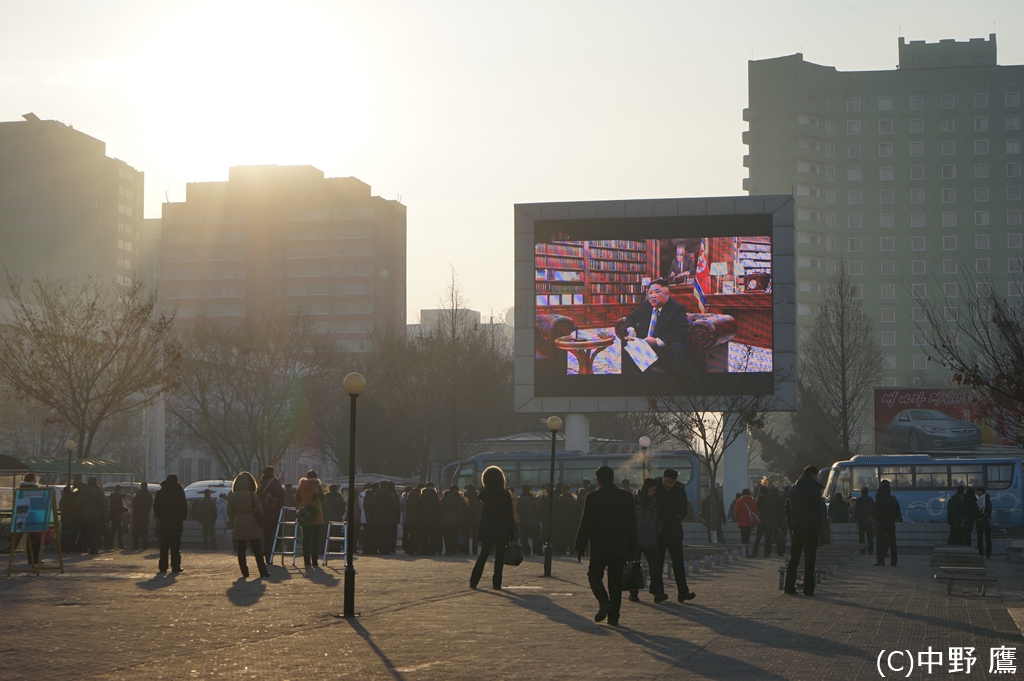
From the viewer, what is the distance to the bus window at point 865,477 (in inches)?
1772

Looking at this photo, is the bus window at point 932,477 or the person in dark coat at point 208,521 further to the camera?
the bus window at point 932,477

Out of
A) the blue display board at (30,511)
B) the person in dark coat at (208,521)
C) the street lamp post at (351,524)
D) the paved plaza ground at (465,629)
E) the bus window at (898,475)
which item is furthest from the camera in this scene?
the bus window at (898,475)

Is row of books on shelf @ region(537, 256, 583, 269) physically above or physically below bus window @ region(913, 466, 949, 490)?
above

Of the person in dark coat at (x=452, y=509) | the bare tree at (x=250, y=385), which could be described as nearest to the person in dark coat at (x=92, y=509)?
the person in dark coat at (x=452, y=509)

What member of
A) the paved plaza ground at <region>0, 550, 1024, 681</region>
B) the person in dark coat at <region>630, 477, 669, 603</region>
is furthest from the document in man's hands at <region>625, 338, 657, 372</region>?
the person in dark coat at <region>630, 477, 669, 603</region>

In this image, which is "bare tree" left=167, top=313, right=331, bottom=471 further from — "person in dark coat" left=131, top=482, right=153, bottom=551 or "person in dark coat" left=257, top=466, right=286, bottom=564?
"person in dark coat" left=257, top=466, right=286, bottom=564

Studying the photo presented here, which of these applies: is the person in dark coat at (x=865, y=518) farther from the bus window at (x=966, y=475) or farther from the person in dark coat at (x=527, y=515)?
the bus window at (x=966, y=475)

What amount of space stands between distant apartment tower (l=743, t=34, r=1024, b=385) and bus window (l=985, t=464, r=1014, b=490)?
7941 centimetres

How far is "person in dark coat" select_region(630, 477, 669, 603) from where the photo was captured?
15109 mm

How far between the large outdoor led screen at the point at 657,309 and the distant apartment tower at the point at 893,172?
81598 millimetres

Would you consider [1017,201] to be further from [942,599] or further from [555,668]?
[555,668]

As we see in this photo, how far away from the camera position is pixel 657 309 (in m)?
43.5

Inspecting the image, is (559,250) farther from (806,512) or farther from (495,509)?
(806,512)

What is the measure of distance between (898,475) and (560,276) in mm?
14012
